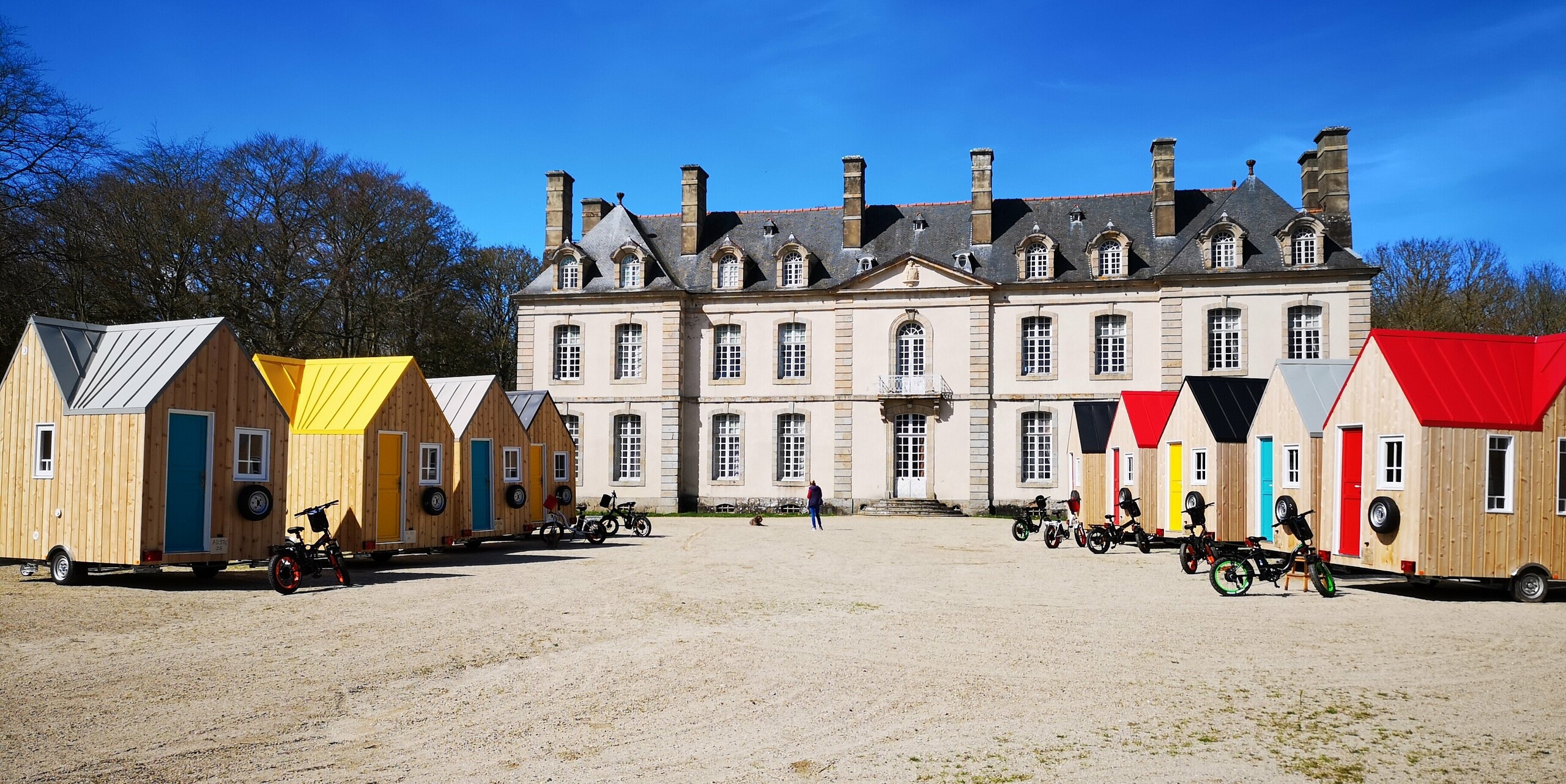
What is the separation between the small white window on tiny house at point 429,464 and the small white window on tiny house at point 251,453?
10.8 feet

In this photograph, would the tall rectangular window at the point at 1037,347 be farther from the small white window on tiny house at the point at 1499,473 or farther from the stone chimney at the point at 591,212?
the small white window on tiny house at the point at 1499,473

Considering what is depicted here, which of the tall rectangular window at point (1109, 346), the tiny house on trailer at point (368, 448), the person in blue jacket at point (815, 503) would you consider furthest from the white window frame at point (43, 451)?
the tall rectangular window at point (1109, 346)

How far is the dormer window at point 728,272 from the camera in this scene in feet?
112

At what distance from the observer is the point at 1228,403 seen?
1838 centimetres

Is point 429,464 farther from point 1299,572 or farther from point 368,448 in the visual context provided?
point 1299,572

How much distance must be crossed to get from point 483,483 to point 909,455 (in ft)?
52.2

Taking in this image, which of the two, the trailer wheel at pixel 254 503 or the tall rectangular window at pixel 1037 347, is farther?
the tall rectangular window at pixel 1037 347

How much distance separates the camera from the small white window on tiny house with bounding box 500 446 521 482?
20219 mm

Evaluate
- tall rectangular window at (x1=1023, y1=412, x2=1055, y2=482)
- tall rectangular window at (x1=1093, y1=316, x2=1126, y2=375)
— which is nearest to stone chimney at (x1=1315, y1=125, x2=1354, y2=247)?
tall rectangular window at (x1=1093, y1=316, x2=1126, y2=375)

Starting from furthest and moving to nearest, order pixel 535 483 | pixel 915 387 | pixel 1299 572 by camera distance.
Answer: pixel 915 387 → pixel 535 483 → pixel 1299 572

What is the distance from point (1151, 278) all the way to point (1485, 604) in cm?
1982

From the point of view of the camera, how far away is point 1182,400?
63.6 feet

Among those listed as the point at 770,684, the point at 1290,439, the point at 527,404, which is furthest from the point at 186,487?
the point at 1290,439

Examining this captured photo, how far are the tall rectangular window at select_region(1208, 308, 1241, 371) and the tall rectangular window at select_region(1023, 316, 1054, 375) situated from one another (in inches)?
168
